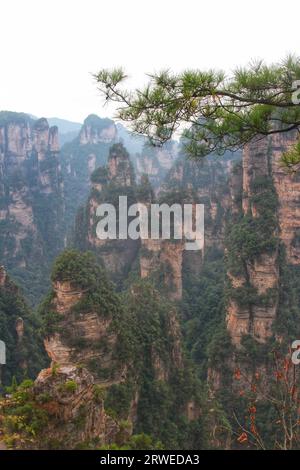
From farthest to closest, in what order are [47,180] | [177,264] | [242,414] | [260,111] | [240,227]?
[47,180]
[177,264]
[240,227]
[242,414]
[260,111]

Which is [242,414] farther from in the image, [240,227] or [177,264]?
[177,264]

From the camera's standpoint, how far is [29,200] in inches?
2044

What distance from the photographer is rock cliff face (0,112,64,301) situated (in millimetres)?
48562

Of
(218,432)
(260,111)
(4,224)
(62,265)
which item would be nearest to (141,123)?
(260,111)

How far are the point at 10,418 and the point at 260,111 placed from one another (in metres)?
4.91

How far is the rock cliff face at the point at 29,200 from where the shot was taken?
48.6 metres

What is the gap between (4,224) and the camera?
5000 centimetres

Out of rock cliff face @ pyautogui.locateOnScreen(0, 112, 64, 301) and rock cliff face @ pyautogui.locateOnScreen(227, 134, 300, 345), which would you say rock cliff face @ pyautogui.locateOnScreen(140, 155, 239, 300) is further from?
rock cliff face @ pyautogui.locateOnScreen(0, 112, 64, 301)

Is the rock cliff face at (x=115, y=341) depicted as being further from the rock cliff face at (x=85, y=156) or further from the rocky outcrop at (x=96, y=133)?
the rocky outcrop at (x=96, y=133)

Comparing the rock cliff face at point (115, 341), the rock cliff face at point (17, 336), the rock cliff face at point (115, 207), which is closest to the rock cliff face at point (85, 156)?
the rock cliff face at point (115, 207)

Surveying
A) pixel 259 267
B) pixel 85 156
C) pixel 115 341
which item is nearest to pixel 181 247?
pixel 259 267

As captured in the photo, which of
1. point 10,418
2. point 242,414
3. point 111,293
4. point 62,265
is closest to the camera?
point 10,418

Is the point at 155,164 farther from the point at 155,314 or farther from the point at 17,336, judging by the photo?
the point at 155,314

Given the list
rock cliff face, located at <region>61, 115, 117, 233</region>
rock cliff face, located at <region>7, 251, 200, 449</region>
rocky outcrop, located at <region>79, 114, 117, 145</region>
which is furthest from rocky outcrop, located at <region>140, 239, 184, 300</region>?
rocky outcrop, located at <region>79, 114, 117, 145</region>
